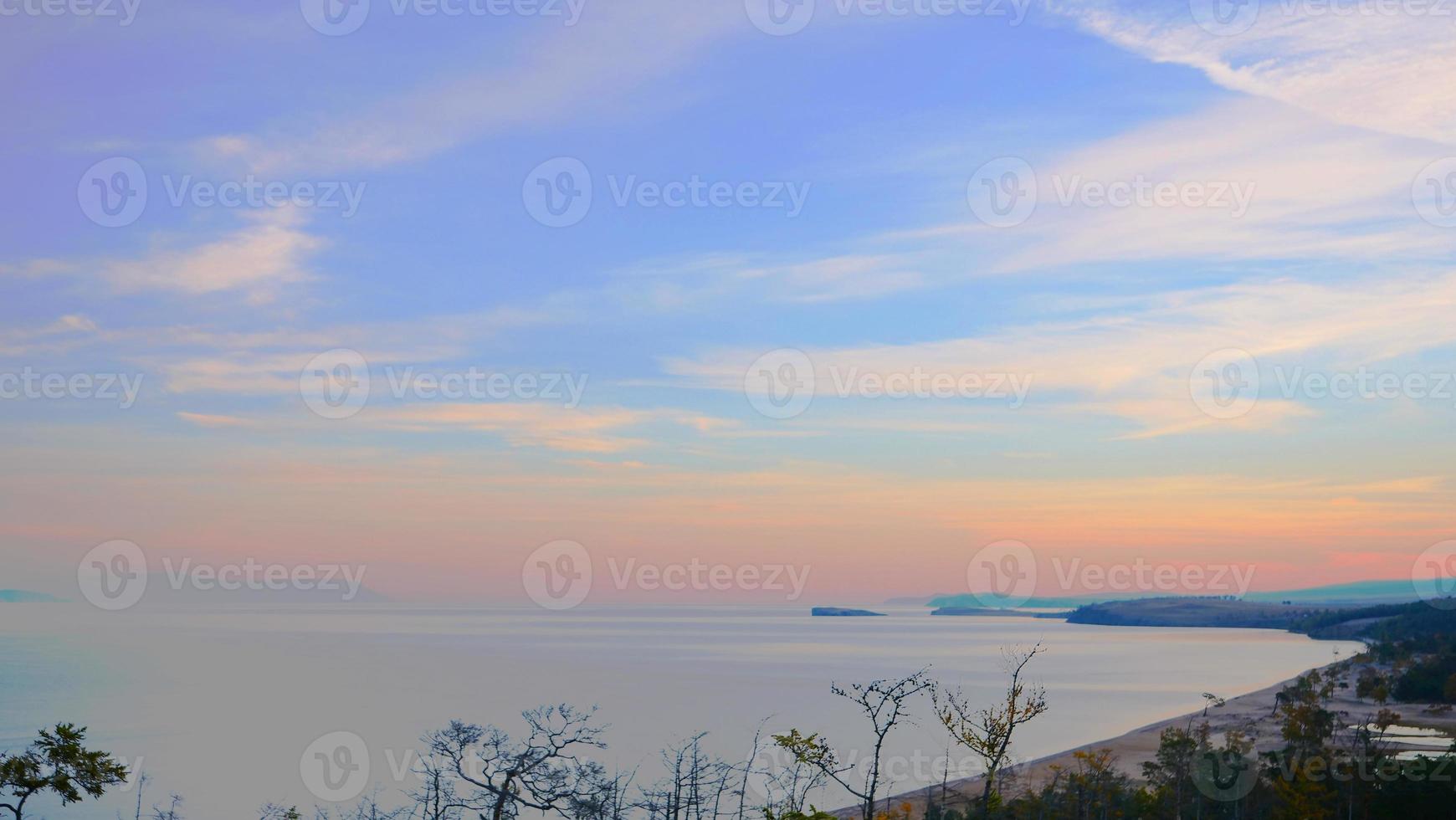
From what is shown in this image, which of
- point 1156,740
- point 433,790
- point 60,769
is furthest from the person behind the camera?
point 1156,740

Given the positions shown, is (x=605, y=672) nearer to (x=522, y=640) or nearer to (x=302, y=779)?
(x=302, y=779)

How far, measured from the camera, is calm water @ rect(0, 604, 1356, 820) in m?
48.0

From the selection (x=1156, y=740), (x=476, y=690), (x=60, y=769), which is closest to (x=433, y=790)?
(x=60, y=769)

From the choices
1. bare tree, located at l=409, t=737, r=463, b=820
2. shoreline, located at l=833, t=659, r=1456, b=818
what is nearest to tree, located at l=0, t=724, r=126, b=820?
bare tree, located at l=409, t=737, r=463, b=820

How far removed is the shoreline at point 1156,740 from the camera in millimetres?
37438

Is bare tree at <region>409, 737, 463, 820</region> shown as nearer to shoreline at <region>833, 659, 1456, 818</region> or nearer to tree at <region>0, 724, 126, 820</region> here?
shoreline at <region>833, 659, 1456, 818</region>

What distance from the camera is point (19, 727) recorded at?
53.0 meters

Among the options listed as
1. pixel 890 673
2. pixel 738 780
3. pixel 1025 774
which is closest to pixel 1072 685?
pixel 890 673

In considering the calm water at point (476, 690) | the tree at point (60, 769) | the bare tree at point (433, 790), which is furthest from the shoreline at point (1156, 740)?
the tree at point (60, 769)

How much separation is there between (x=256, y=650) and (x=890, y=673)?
71162 millimetres

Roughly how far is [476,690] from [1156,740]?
1710 inches

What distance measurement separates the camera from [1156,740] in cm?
5278

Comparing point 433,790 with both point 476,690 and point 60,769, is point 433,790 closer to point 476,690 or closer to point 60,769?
point 60,769

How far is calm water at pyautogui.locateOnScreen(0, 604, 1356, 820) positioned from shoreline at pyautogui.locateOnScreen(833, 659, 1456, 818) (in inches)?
90.2
